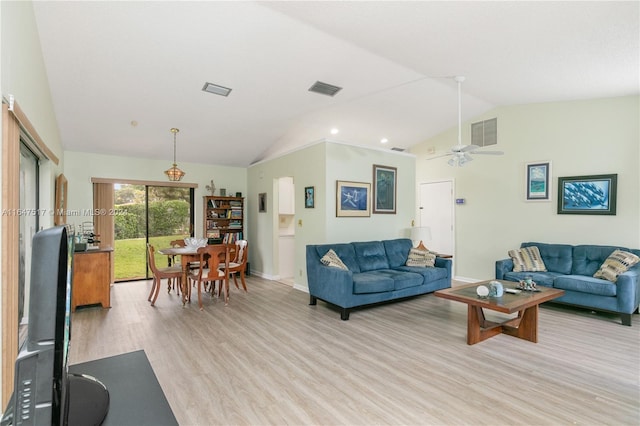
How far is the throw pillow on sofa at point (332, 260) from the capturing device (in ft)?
14.7

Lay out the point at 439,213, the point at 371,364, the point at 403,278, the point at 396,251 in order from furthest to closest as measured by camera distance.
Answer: the point at 439,213
the point at 396,251
the point at 403,278
the point at 371,364

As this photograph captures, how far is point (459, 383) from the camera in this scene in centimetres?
255

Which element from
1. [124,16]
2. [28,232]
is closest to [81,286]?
[28,232]

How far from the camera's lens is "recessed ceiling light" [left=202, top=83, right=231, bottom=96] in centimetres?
429

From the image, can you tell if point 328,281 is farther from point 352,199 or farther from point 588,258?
point 588,258

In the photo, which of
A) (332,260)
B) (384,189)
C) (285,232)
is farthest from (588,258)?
(285,232)

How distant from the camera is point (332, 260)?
450 centimetres

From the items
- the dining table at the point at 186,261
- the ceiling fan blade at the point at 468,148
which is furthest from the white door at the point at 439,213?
the dining table at the point at 186,261

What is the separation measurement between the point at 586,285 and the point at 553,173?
1873mm

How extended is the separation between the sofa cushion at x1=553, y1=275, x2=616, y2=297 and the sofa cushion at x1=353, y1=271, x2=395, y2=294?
85.4 inches

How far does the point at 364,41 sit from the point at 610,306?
4218mm

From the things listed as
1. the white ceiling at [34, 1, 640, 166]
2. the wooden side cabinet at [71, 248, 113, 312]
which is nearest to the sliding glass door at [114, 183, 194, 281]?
the white ceiling at [34, 1, 640, 166]

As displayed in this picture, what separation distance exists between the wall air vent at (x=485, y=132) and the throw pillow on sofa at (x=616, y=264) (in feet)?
8.13

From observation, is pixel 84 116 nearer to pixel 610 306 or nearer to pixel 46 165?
pixel 46 165
